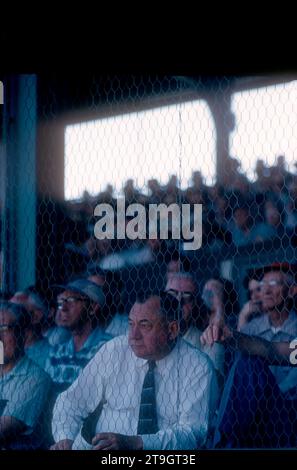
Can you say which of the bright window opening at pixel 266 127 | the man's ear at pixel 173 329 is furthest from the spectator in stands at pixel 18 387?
the bright window opening at pixel 266 127

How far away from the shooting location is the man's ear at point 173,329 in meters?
5.54

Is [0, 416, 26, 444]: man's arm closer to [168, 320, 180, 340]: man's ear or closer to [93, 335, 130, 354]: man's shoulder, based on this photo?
[93, 335, 130, 354]: man's shoulder

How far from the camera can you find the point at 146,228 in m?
5.56

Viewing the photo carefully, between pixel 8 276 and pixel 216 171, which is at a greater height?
pixel 216 171

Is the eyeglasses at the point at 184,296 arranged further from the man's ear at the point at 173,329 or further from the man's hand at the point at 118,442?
the man's hand at the point at 118,442

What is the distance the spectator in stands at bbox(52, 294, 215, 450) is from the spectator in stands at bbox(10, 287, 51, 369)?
224 millimetres

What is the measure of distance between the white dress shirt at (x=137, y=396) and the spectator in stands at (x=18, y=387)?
0.35 ft

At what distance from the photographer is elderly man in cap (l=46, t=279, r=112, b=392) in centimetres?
559

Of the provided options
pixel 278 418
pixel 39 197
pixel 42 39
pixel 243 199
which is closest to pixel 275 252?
pixel 243 199

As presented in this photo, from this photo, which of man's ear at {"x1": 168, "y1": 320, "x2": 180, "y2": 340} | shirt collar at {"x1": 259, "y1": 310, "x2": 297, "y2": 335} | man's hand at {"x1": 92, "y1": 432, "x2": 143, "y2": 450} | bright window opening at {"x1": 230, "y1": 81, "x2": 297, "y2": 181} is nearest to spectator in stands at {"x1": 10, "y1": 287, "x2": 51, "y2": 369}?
man's hand at {"x1": 92, "y1": 432, "x2": 143, "y2": 450}

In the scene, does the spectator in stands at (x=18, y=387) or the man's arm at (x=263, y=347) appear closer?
the man's arm at (x=263, y=347)

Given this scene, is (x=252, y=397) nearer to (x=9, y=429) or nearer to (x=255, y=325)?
(x=255, y=325)

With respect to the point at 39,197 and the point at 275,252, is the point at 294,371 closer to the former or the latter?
the point at 275,252
